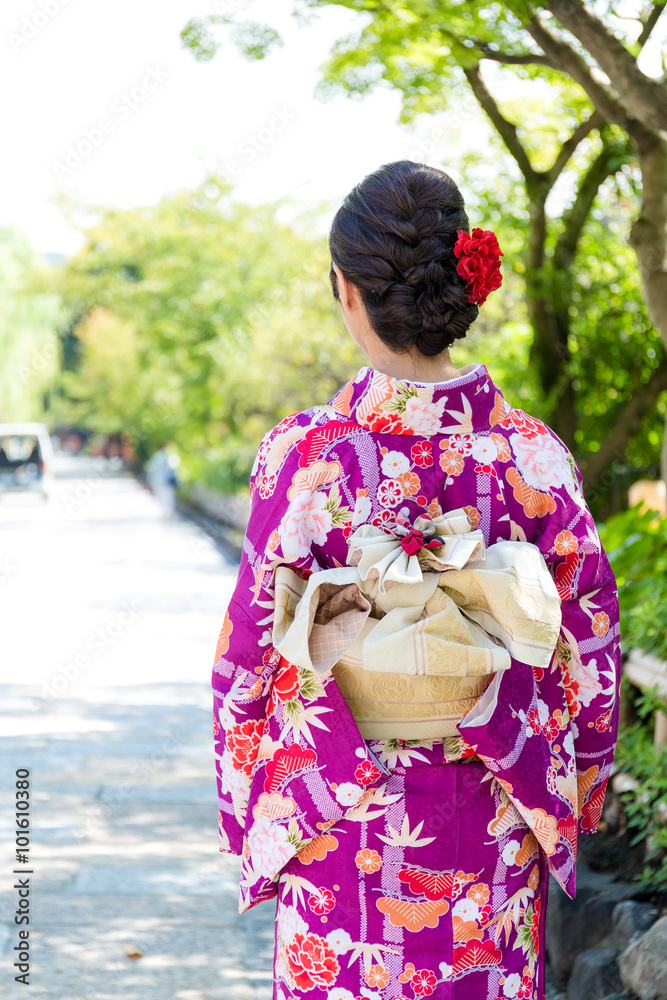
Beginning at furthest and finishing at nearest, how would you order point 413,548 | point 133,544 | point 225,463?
point 225,463, point 133,544, point 413,548

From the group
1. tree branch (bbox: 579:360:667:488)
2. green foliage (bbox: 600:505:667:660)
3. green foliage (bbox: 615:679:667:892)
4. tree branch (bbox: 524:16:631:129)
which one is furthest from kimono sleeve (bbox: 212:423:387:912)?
tree branch (bbox: 579:360:667:488)

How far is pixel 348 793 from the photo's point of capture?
143cm

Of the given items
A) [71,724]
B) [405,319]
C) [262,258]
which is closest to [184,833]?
[71,724]

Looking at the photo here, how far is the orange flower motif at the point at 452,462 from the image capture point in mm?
1479

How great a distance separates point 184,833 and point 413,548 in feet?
9.27

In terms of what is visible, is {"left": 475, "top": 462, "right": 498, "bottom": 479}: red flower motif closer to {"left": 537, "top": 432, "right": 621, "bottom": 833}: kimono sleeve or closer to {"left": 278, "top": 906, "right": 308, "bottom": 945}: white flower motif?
{"left": 537, "top": 432, "right": 621, "bottom": 833}: kimono sleeve

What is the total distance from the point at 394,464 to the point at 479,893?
0.63 meters

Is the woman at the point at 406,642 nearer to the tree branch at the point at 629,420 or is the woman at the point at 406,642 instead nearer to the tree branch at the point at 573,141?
the tree branch at the point at 573,141

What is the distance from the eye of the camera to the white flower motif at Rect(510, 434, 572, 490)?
59.9 inches

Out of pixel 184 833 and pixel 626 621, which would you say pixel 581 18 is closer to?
pixel 626 621

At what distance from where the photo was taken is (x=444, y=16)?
3.06 meters

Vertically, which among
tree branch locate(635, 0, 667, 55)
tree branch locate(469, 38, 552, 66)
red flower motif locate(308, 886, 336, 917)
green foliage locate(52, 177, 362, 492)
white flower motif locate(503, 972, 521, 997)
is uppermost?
tree branch locate(635, 0, 667, 55)

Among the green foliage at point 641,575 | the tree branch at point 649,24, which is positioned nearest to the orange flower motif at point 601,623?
the green foliage at point 641,575

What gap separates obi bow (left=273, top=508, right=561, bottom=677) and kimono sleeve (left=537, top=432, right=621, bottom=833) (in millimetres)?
101
